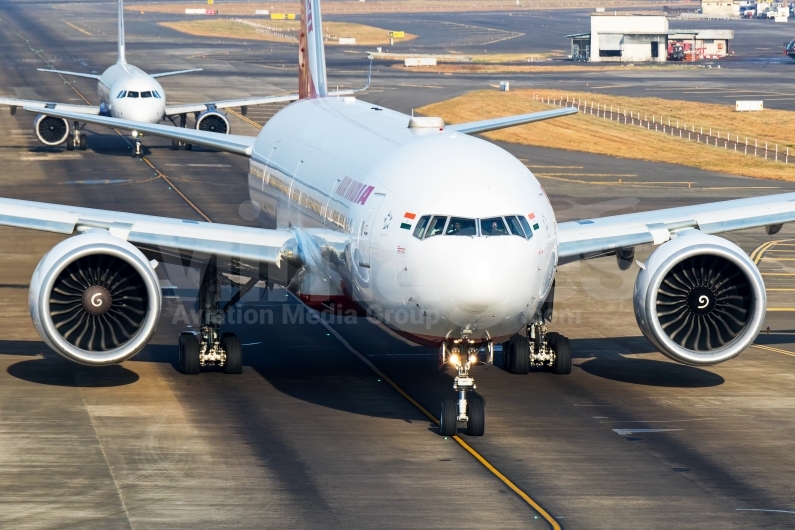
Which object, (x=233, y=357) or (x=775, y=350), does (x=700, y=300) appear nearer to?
(x=775, y=350)

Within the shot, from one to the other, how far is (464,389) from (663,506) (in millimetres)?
4762

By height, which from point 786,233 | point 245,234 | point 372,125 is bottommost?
point 786,233

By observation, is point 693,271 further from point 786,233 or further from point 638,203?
point 638,203

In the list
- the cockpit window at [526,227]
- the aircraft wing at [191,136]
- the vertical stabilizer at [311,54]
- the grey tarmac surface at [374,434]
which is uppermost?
the vertical stabilizer at [311,54]

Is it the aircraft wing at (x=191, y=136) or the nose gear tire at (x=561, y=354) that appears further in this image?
the aircraft wing at (x=191, y=136)

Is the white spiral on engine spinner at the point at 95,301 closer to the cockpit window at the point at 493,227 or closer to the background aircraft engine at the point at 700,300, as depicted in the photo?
the cockpit window at the point at 493,227

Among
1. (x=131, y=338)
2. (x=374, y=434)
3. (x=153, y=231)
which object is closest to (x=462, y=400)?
(x=374, y=434)

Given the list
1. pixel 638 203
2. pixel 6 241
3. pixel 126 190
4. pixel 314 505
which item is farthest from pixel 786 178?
pixel 314 505

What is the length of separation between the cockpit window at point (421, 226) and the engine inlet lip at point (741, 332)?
6.08 m

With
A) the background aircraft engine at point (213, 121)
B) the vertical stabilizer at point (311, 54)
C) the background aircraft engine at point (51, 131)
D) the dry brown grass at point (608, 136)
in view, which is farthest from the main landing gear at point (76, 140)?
the vertical stabilizer at point (311, 54)

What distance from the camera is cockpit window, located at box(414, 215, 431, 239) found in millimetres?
23156

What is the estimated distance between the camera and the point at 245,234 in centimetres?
2900

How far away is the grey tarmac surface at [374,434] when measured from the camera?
20.4 m

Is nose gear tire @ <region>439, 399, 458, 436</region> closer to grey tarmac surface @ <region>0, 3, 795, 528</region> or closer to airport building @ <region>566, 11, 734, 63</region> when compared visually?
grey tarmac surface @ <region>0, 3, 795, 528</region>
